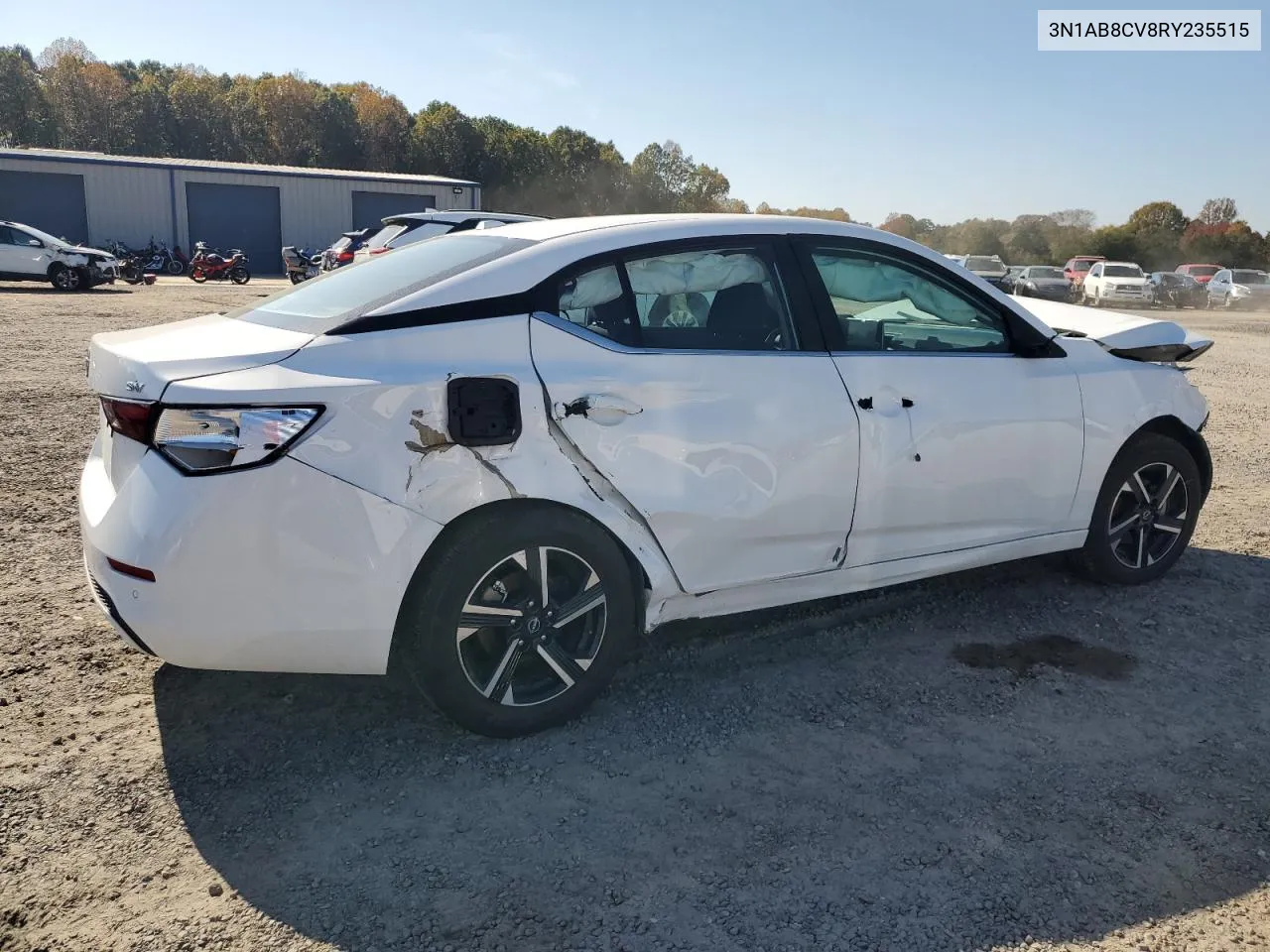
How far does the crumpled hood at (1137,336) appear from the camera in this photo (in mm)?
4488

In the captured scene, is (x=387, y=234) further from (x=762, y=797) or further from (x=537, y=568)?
(x=762, y=797)

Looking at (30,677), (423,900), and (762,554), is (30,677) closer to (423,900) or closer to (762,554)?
(423,900)

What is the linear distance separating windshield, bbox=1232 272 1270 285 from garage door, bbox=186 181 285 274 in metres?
36.2

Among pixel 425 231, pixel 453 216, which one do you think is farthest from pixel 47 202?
pixel 453 216

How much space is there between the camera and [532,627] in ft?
10.3

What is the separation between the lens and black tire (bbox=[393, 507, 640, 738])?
2.96 metres

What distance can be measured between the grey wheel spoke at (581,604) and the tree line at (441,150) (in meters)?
54.8

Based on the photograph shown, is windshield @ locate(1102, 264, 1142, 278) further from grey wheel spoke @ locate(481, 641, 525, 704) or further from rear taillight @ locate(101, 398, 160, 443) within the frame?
rear taillight @ locate(101, 398, 160, 443)

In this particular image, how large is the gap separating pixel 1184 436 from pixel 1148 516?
1.42 feet

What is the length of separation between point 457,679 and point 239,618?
0.66 meters

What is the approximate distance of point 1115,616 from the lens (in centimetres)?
438

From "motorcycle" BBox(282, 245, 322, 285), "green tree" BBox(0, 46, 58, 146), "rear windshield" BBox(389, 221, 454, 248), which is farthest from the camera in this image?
"green tree" BBox(0, 46, 58, 146)

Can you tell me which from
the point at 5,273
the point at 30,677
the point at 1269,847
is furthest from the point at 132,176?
the point at 1269,847

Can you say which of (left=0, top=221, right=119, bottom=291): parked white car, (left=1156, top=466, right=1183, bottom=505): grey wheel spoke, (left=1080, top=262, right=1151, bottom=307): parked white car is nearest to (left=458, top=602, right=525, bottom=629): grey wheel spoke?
(left=1156, top=466, right=1183, bottom=505): grey wheel spoke
